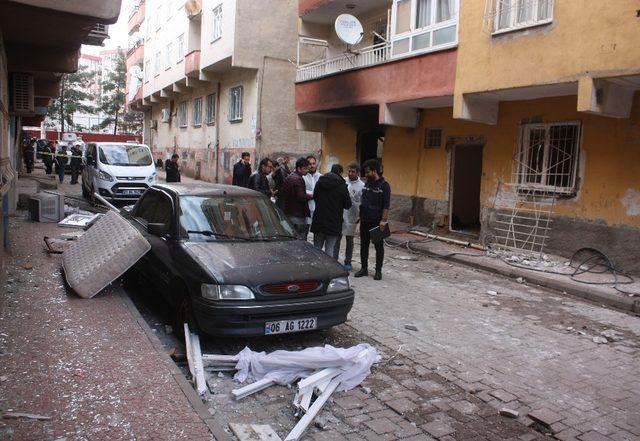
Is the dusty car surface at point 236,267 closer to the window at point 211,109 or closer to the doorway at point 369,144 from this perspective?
the doorway at point 369,144

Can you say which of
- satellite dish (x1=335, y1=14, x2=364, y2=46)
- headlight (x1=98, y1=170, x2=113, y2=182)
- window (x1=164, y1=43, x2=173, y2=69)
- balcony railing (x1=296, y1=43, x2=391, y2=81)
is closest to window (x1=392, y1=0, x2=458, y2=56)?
balcony railing (x1=296, y1=43, x2=391, y2=81)

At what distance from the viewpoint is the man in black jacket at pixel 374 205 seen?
28.0 feet

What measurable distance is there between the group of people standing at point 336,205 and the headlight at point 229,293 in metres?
3.55

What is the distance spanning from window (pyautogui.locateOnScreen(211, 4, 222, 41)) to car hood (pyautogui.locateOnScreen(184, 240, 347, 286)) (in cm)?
1983

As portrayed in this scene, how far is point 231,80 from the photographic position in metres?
25.1

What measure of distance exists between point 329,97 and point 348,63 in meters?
1.41

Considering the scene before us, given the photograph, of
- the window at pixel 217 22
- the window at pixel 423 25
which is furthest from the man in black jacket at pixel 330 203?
the window at pixel 217 22

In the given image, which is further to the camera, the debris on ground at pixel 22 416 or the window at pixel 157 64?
the window at pixel 157 64

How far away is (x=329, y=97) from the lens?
15914 millimetres

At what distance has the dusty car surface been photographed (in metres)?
4.84

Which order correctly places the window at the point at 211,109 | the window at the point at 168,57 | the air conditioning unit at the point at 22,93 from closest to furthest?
the air conditioning unit at the point at 22,93 → the window at the point at 211,109 → the window at the point at 168,57

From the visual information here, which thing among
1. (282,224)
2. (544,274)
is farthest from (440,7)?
(282,224)

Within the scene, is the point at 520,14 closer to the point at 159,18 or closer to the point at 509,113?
the point at 509,113

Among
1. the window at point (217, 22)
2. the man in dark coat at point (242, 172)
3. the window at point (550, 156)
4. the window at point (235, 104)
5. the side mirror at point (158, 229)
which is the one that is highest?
the window at point (217, 22)
